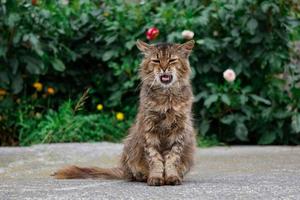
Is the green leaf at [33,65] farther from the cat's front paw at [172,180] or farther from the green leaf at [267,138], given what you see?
the cat's front paw at [172,180]

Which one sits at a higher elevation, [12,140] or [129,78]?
[129,78]

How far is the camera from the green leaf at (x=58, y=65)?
8.80 metres

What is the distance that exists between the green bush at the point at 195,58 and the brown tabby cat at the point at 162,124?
3.06 meters

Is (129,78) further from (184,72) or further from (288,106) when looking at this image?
(184,72)

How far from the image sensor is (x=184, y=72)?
17.3ft

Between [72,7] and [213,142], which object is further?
[72,7]

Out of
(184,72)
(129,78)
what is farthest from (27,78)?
(184,72)

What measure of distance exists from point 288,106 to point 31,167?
11.5ft

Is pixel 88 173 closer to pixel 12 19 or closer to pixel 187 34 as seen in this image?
pixel 187 34

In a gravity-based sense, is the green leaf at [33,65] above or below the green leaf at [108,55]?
below

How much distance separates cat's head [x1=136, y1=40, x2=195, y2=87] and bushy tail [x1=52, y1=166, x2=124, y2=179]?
0.78m

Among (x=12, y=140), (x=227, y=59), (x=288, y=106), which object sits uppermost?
(x=227, y=59)

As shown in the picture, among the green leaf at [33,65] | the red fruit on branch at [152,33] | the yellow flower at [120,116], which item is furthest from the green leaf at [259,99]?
the green leaf at [33,65]

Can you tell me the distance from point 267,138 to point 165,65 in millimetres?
3653
